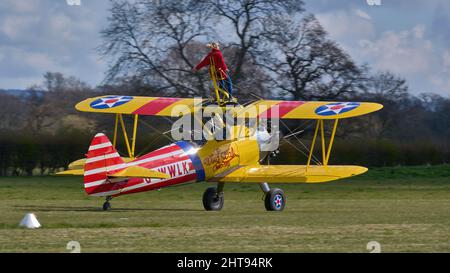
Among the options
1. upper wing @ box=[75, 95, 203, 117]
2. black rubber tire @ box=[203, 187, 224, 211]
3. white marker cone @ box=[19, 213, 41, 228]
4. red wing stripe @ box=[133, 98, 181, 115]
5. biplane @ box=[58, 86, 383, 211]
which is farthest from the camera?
red wing stripe @ box=[133, 98, 181, 115]

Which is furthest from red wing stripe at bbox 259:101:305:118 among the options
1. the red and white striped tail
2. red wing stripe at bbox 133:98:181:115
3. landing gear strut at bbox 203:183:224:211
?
the red and white striped tail

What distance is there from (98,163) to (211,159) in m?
2.96

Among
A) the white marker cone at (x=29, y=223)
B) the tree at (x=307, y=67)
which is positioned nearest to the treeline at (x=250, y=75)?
the tree at (x=307, y=67)

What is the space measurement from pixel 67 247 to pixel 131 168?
5698 mm

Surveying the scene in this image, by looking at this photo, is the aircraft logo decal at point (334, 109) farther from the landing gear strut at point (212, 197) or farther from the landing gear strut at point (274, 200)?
the landing gear strut at point (212, 197)

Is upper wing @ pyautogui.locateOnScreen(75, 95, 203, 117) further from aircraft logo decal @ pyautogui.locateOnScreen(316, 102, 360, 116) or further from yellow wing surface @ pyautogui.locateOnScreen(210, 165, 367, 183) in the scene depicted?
aircraft logo decal @ pyautogui.locateOnScreen(316, 102, 360, 116)

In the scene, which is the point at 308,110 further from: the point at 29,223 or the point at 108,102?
the point at 29,223

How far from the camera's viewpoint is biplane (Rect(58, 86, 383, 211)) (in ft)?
59.0

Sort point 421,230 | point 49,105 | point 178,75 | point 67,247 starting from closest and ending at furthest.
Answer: point 67,247
point 421,230
point 178,75
point 49,105

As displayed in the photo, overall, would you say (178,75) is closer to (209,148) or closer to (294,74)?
(294,74)

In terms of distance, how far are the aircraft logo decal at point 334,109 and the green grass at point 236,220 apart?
2001 millimetres

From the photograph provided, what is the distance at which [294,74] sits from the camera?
130 ft

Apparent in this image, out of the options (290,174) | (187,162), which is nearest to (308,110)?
(290,174)
